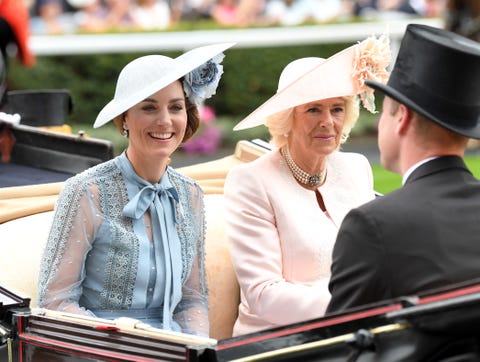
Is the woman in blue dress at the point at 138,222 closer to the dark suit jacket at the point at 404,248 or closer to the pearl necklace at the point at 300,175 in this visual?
the pearl necklace at the point at 300,175

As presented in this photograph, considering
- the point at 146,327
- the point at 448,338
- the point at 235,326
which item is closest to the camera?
the point at 448,338

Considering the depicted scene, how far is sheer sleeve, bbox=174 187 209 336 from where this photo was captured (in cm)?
337

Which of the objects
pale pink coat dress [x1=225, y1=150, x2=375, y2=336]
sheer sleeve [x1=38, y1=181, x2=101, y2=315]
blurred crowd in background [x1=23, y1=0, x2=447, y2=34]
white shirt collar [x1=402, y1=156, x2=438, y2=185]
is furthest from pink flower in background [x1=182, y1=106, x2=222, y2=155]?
white shirt collar [x1=402, y1=156, x2=438, y2=185]

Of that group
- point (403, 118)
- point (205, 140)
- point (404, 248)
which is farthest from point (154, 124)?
point (205, 140)

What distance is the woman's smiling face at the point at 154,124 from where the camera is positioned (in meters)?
3.26

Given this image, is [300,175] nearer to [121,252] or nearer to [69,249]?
[121,252]

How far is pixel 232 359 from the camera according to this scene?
2469 mm

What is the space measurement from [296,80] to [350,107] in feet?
0.95

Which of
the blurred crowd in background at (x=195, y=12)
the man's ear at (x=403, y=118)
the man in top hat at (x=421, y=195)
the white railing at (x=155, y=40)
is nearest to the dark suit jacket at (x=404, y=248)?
the man in top hat at (x=421, y=195)

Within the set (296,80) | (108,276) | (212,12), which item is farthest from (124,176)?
(212,12)

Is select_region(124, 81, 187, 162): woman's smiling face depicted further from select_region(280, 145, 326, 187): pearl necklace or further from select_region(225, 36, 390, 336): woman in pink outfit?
select_region(280, 145, 326, 187): pearl necklace

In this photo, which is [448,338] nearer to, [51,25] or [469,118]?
[469,118]

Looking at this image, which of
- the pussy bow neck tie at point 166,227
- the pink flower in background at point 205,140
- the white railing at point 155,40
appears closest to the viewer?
the pussy bow neck tie at point 166,227

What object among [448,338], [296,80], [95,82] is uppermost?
[296,80]
